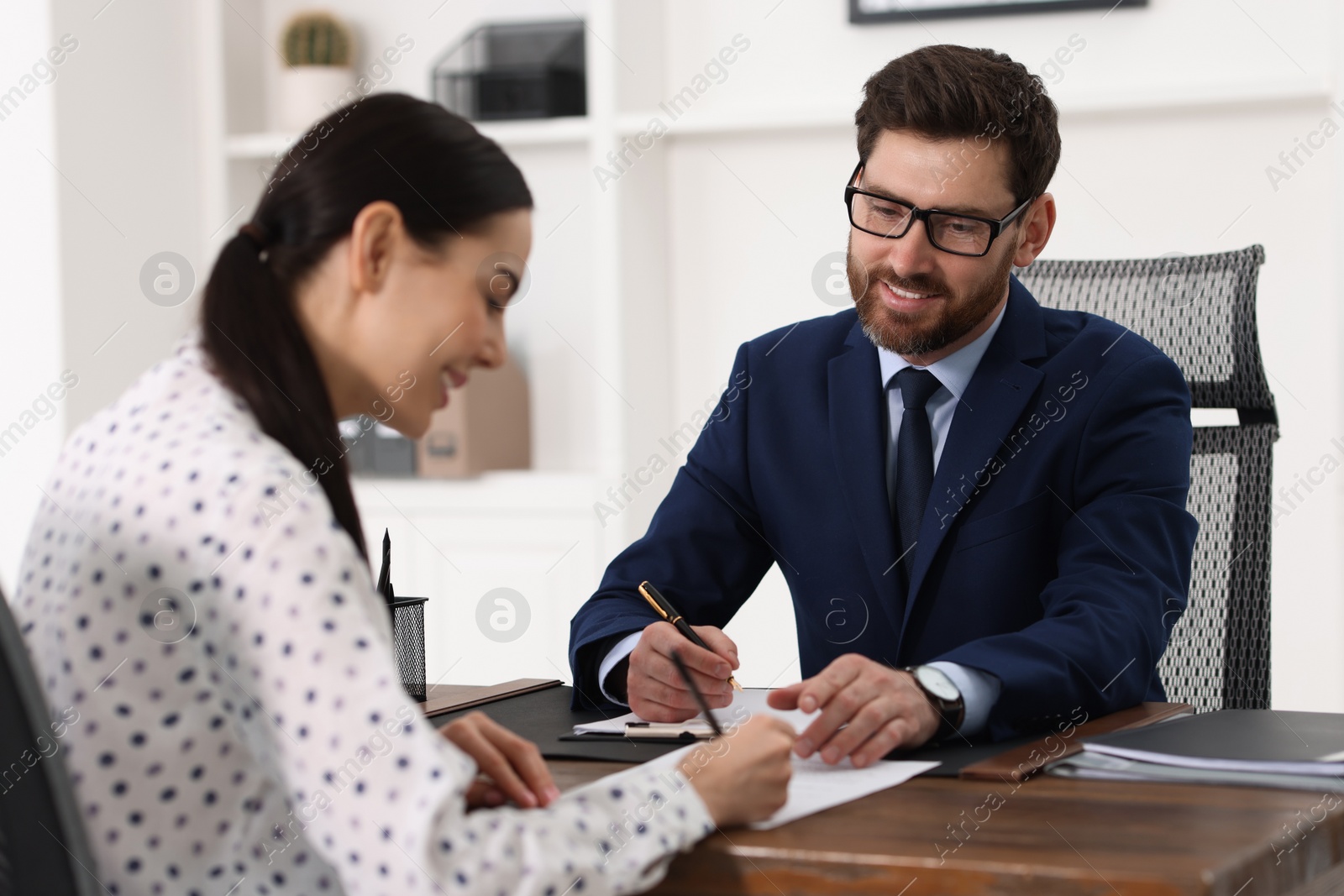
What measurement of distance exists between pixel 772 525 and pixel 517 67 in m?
2.05

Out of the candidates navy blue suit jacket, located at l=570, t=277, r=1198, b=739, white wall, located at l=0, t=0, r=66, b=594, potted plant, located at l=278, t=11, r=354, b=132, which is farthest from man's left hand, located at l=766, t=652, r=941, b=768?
potted plant, located at l=278, t=11, r=354, b=132

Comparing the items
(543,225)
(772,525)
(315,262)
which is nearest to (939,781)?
(315,262)

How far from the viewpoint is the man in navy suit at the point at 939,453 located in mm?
1583

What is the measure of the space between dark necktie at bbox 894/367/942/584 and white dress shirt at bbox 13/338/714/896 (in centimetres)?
81

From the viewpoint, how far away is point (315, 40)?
3.55 metres

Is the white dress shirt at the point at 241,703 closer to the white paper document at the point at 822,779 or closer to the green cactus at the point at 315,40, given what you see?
the white paper document at the point at 822,779

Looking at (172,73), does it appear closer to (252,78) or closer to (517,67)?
(252,78)

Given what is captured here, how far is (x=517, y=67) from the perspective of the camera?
11.5 ft

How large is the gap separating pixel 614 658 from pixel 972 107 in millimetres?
820

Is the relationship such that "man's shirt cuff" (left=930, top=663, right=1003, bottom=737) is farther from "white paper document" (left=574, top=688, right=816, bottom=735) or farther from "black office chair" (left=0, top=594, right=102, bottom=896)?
"black office chair" (left=0, top=594, right=102, bottom=896)

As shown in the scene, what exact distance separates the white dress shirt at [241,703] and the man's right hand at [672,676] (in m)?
0.41

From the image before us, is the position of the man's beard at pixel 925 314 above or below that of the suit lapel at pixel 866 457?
above

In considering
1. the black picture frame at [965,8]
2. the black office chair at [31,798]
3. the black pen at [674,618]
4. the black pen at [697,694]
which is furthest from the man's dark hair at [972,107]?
the black picture frame at [965,8]

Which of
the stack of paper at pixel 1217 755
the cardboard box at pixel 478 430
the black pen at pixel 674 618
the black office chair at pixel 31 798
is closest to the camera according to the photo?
the black office chair at pixel 31 798
